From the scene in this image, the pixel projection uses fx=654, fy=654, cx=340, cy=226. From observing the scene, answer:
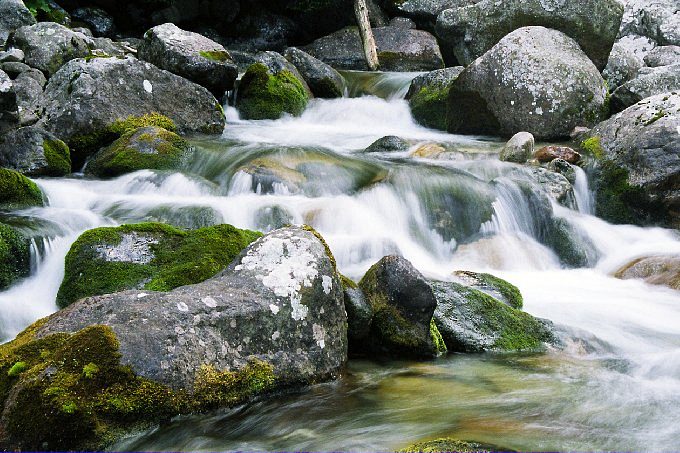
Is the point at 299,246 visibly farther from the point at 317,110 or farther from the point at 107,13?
the point at 107,13

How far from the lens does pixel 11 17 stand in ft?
45.9

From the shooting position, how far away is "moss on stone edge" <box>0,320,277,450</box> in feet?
10.6

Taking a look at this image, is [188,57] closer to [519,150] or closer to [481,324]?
[519,150]

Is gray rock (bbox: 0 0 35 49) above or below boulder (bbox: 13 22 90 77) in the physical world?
above

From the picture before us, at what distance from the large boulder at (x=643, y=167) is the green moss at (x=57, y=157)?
7.85 meters

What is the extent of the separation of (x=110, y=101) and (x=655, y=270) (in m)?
8.39

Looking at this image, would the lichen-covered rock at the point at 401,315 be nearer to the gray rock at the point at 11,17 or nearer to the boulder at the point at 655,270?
the boulder at the point at 655,270

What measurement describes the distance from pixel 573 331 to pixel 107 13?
1943cm

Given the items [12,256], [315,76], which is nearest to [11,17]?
[315,76]

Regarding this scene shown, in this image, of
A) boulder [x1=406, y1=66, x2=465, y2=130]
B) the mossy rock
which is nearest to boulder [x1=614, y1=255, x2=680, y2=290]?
boulder [x1=406, y1=66, x2=465, y2=130]

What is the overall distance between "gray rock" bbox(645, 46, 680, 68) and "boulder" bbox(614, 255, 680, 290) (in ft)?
33.7

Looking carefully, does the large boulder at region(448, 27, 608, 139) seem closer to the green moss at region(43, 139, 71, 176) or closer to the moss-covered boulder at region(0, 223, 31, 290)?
the green moss at region(43, 139, 71, 176)

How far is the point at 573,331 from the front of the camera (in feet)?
19.0

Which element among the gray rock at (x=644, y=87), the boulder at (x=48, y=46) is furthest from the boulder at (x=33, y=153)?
the gray rock at (x=644, y=87)
